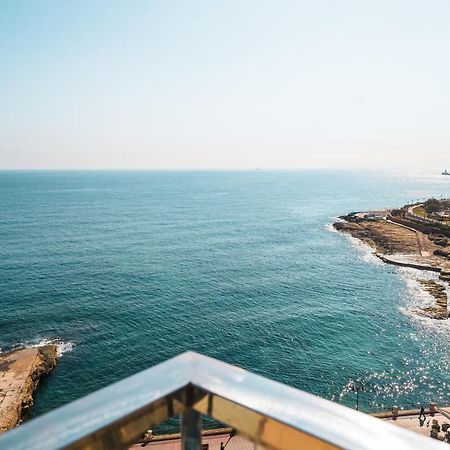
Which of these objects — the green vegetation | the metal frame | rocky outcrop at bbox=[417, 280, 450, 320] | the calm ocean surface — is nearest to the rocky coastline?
rocky outcrop at bbox=[417, 280, 450, 320]

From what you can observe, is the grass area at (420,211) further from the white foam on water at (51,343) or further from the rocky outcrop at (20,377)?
the rocky outcrop at (20,377)

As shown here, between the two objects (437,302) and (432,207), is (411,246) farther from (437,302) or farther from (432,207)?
(432,207)

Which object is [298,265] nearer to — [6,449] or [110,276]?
[110,276]

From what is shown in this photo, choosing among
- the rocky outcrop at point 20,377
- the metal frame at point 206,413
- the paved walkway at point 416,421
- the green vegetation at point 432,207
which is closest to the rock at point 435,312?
the paved walkway at point 416,421

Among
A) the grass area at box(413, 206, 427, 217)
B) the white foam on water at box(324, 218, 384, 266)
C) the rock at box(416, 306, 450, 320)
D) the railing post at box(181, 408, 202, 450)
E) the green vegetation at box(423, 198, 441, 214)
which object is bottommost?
the rock at box(416, 306, 450, 320)

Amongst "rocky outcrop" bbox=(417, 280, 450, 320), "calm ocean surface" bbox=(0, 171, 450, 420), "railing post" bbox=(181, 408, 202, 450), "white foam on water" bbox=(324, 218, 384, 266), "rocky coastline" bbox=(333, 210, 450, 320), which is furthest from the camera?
"white foam on water" bbox=(324, 218, 384, 266)

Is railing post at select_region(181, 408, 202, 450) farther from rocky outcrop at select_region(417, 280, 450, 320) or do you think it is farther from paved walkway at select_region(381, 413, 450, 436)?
rocky outcrop at select_region(417, 280, 450, 320)

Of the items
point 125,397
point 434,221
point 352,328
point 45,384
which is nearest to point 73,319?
point 45,384

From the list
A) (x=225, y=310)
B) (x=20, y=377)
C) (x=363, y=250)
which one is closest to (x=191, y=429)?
(x=20, y=377)
